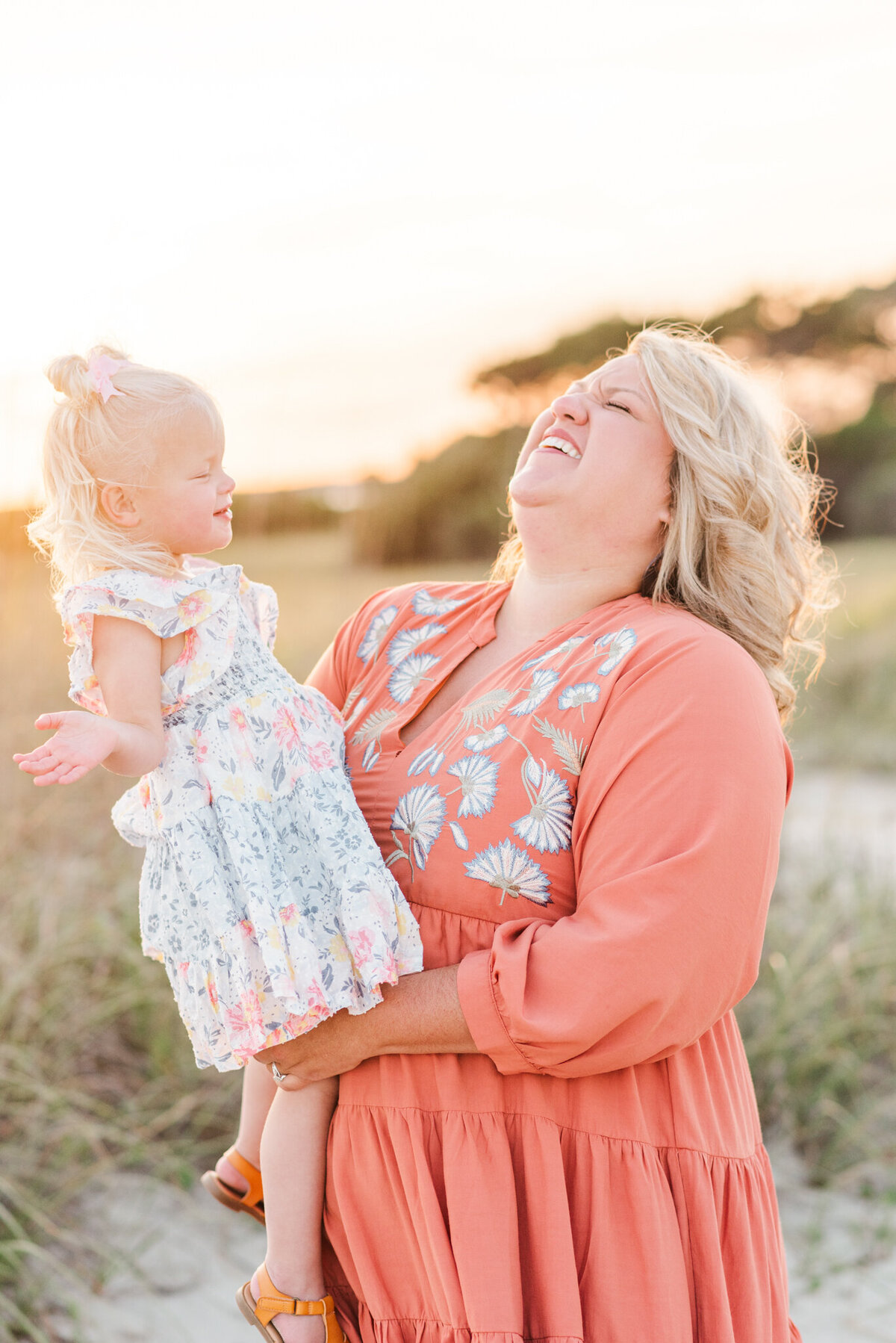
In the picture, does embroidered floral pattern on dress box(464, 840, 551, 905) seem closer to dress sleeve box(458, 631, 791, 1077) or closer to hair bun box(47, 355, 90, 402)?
dress sleeve box(458, 631, 791, 1077)

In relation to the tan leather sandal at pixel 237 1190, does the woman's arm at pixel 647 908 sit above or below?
above

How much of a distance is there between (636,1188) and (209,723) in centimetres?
83

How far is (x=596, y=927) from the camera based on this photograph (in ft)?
4.32

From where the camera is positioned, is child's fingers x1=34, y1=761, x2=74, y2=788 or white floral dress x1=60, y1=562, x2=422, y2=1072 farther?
white floral dress x1=60, y1=562, x2=422, y2=1072

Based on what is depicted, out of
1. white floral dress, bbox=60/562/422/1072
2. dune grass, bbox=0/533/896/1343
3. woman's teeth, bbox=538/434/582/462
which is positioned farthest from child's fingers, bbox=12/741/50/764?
dune grass, bbox=0/533/896/1343

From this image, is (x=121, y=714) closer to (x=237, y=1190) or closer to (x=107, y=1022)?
(x=237, y=1190)

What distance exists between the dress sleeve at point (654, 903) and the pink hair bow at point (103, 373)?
82cm

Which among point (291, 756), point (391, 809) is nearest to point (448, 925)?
point (391, 809)

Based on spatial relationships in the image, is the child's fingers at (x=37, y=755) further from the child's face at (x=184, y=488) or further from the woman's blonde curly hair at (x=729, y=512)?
the woman's blonde curly hair at (x=729, y=512)

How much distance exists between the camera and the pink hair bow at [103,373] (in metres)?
1.46

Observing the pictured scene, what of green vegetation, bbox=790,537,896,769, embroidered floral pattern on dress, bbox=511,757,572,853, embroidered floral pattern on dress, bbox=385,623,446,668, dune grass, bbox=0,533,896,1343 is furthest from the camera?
green vegetation, bbox=790,537,896,769

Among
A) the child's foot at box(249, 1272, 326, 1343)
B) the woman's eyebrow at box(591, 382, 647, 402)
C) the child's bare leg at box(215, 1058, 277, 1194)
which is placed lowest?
the child's foot at box(249, 1272, 326, 1343)

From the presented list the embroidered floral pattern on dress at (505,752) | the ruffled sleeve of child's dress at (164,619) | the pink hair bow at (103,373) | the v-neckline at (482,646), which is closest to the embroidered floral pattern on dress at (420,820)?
the embroidered floral pattern on dress at (505,752)

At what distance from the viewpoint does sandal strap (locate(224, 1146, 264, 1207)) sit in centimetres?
174
